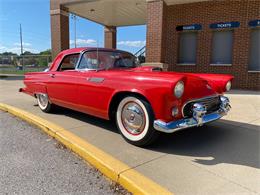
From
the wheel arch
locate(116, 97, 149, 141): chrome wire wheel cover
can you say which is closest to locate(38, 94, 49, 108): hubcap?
the wheel arch

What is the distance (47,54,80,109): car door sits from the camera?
178 inches

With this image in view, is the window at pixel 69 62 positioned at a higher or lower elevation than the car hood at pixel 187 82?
higher

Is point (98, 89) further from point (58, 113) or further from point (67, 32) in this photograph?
point (67, 32)

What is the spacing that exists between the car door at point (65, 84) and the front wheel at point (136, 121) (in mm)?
1203

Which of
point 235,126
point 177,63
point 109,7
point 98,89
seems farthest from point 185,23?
point 98,89

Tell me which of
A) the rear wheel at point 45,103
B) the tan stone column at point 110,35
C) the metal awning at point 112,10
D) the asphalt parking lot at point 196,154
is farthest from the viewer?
the tan stone column at point 110,35

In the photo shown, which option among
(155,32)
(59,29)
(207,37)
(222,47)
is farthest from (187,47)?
(59,29)

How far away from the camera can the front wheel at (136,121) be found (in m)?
3.30

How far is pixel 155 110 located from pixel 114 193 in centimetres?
120

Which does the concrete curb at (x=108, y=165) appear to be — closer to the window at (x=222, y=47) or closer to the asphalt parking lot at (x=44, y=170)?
the asphalt parking lot at (x=44, y=170)

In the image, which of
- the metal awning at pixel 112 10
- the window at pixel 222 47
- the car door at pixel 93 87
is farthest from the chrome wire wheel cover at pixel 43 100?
the window at pixel 222 47

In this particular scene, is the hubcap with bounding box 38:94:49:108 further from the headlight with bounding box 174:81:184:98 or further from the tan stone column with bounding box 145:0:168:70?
the tan stone column with bounding box 145:0:168:70

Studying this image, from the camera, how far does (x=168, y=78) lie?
3129mm

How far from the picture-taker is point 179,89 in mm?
3115
